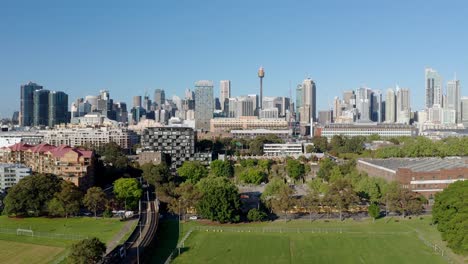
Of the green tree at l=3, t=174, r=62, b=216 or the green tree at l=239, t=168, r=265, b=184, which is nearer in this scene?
the green tree at l=3, t=174, r=62, b=216

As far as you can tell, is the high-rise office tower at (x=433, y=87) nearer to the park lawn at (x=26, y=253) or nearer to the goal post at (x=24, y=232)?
the goal post at (x=24, y=232)

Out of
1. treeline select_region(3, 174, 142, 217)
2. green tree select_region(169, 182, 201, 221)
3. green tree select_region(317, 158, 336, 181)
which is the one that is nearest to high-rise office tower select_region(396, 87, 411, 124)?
green tree select_region(317, 158, 336, 181)

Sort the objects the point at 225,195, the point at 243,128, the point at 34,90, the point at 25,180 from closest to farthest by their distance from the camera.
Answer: the point at 225,195 → the point at 25,180 → the point at 243,128 → the point at 34,90

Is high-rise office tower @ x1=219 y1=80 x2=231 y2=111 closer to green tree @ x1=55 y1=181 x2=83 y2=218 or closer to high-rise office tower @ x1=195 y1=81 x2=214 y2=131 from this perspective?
high-rise office tower @ x1=195 y1=81 x2=214 y2=131

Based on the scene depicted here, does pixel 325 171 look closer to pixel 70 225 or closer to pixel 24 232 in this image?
pixel 70 225

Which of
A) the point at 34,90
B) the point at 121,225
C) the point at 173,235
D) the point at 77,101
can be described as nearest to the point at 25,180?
the point at 121,225

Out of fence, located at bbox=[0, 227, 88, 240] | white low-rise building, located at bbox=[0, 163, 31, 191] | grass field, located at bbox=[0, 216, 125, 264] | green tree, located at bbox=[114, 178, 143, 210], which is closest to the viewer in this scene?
grass field, located at bbox=[0, 216, 125, 264]

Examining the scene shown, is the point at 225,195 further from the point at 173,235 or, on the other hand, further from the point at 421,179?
the point at 421,179

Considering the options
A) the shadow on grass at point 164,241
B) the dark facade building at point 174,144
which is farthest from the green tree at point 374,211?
the dark facade building at point 174,144
